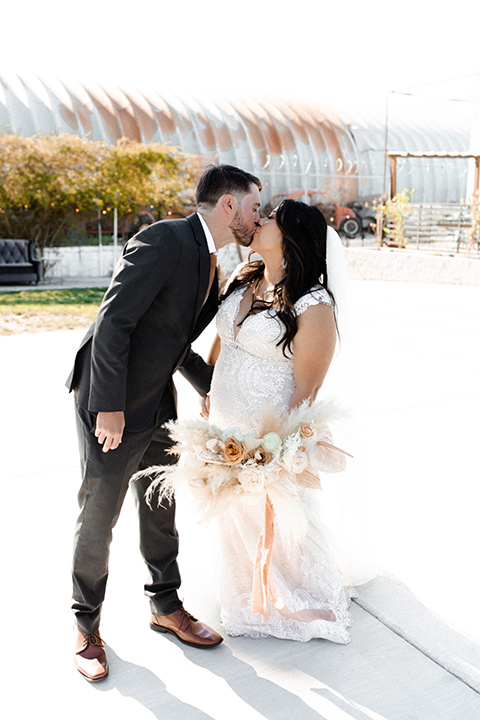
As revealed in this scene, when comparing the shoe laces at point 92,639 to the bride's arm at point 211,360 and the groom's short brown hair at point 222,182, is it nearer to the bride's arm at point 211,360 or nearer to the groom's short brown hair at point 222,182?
the bride's arm at point 211,360

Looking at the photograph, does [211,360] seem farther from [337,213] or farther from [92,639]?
[337,213]

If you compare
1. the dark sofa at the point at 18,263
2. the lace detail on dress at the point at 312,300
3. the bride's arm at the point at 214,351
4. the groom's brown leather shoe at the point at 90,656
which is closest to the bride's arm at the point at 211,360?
the bride's arm at the point at 214,351

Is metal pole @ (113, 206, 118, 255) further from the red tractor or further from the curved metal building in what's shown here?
the red tractor

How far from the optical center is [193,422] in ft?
8.14

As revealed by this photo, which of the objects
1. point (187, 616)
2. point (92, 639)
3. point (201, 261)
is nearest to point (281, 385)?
point (201, 261)

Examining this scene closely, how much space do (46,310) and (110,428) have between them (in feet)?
32.7

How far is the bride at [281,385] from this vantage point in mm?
2639

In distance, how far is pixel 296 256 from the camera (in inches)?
106

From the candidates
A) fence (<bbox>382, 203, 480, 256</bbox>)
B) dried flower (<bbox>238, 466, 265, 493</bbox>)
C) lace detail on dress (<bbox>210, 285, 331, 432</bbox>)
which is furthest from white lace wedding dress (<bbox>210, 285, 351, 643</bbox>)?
fence (<bbox>382, 203, 480, 256</bbox>)

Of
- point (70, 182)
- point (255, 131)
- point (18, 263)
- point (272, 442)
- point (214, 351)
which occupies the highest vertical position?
point (255, 131)

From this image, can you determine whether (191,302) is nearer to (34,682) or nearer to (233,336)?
(233,336)

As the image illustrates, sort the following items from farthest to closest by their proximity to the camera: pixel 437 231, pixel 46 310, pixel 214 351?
pixel 437 231, pixel 46 310, pixel 214 351

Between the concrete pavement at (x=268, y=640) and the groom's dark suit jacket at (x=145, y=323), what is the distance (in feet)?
3.31

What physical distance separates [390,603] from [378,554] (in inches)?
17.7
